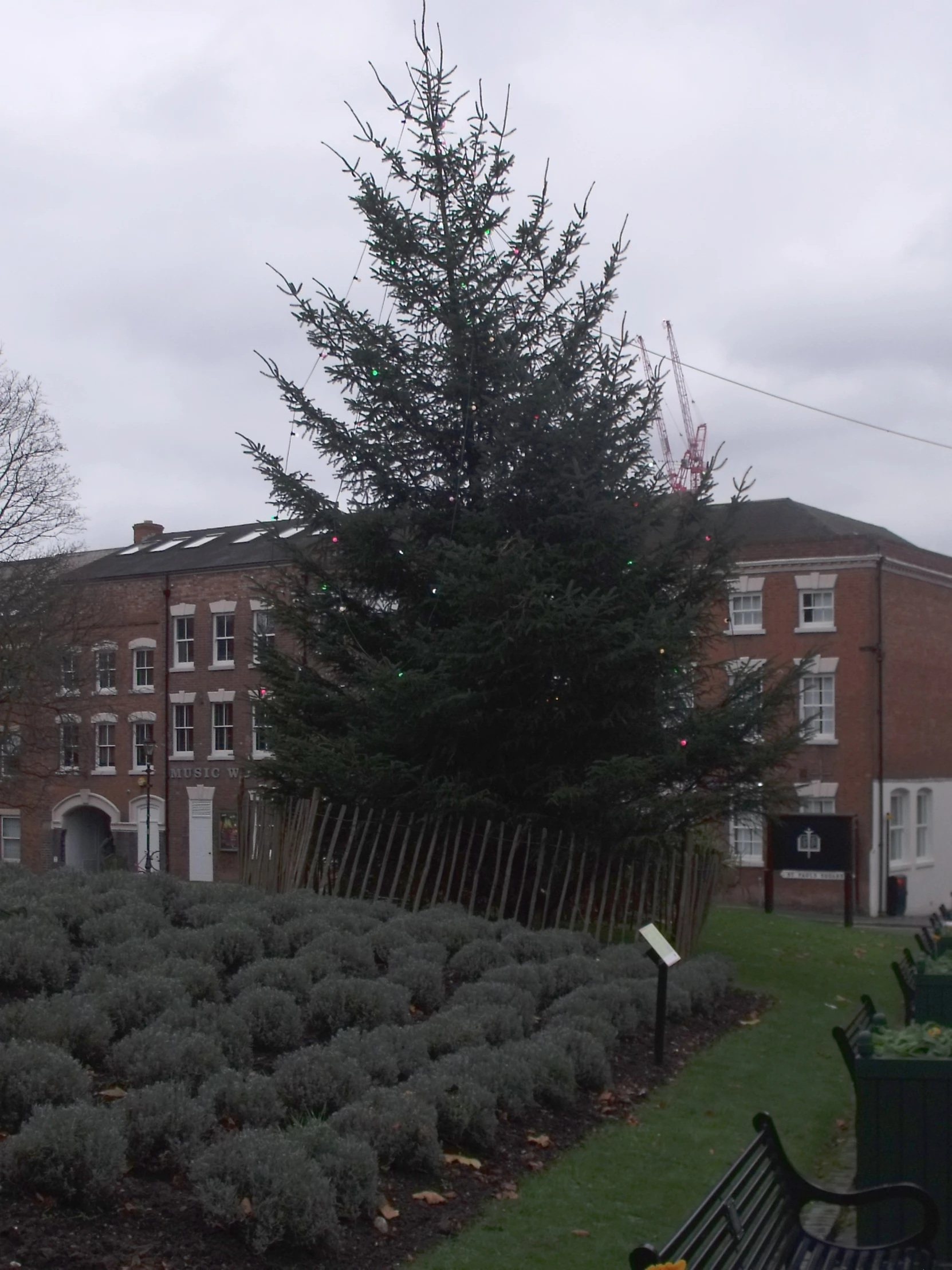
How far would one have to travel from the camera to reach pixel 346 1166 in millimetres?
5711

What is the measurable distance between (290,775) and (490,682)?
8.44 feet

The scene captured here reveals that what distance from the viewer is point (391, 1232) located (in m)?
5.68

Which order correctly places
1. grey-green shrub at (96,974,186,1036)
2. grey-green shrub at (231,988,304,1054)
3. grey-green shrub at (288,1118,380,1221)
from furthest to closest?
1. grey-green shrub at (231,988,304,1054)
2. grey-green shrub at (96,974,186,1036)
3. grey-green shrub at (288,1118,380,1221)

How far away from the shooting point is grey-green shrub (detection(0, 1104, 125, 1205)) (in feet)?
17.6

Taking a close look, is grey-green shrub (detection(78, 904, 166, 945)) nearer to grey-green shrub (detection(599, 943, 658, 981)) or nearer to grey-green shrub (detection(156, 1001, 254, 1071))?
grey-green shrub (detection(156, 1001, 254, 1071))

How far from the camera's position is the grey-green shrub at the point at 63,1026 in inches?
282

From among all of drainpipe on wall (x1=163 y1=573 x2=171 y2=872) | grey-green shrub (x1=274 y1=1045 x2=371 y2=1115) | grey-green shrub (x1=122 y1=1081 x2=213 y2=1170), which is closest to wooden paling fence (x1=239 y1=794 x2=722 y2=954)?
grey-green shrub (x1=274 y1=1045 x2=371 y2=1115)

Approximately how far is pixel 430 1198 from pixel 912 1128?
2210 millimetres

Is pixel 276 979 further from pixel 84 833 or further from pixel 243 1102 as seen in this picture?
pixel 84 833

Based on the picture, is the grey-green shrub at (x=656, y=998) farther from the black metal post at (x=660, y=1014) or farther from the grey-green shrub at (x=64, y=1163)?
the grey-green shrub at (x=64, y=1163)

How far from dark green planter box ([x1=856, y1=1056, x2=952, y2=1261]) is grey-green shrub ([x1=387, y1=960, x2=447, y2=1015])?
3.87 metres

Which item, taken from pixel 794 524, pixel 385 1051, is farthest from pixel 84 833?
pixel 385 1051

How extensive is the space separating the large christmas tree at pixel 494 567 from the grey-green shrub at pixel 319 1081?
587 centimetres

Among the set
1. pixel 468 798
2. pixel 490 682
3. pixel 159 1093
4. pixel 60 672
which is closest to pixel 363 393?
pixel 490 682
